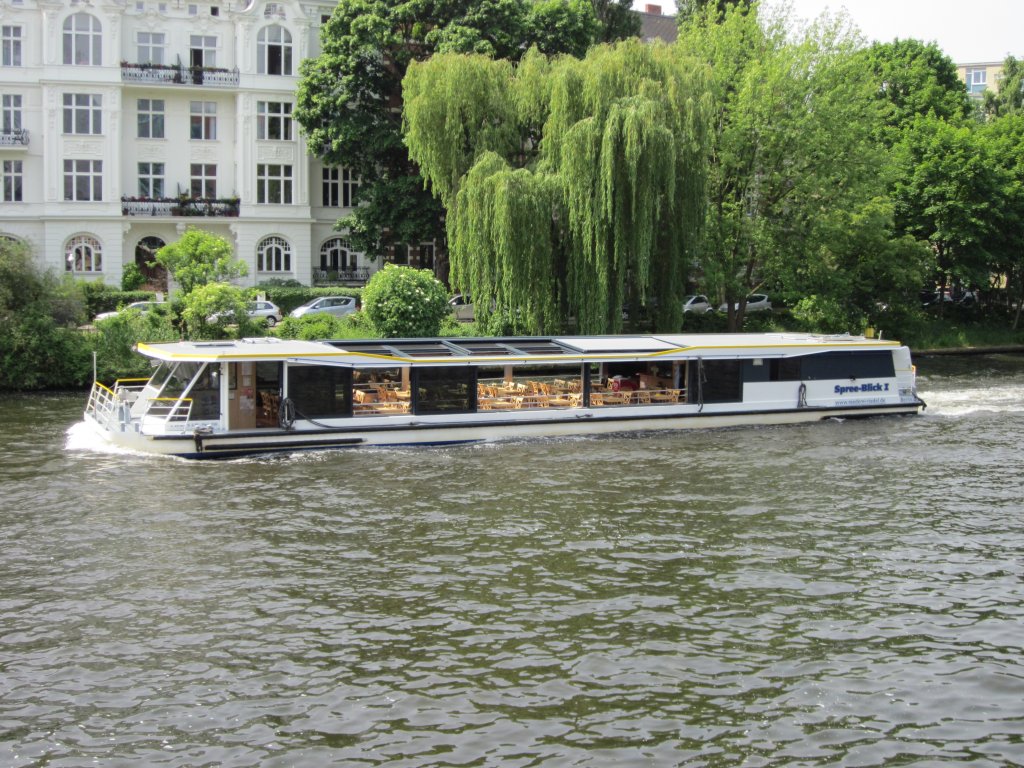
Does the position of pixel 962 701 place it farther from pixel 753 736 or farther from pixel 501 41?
pixel 501 41

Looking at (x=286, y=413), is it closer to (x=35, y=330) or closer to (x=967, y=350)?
(x=35, y=330)

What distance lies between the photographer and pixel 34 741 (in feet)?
39.3

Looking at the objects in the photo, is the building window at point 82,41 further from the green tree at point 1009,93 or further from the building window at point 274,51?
the green tree at point 1009,93

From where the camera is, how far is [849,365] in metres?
33.0

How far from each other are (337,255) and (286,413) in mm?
35216

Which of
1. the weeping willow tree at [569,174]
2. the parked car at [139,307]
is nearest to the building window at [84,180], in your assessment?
the parked car at [139,307]

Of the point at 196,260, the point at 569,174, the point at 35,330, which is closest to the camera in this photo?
the point at 569,174

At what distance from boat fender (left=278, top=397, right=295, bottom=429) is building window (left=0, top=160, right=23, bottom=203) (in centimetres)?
3566

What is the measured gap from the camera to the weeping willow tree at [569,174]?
117 feet

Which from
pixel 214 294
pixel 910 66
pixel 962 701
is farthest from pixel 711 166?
pixel 962 701

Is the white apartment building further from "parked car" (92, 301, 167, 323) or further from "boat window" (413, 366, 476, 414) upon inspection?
"boat window" (413, 366, 476, 414)

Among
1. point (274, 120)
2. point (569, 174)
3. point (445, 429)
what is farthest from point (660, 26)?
point (445, 429)

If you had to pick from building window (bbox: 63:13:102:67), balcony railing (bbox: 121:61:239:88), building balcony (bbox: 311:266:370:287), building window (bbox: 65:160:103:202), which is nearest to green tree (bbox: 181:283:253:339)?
building balcony (bbox: 311:266:370:287)

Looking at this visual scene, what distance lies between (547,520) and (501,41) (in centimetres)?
3621
